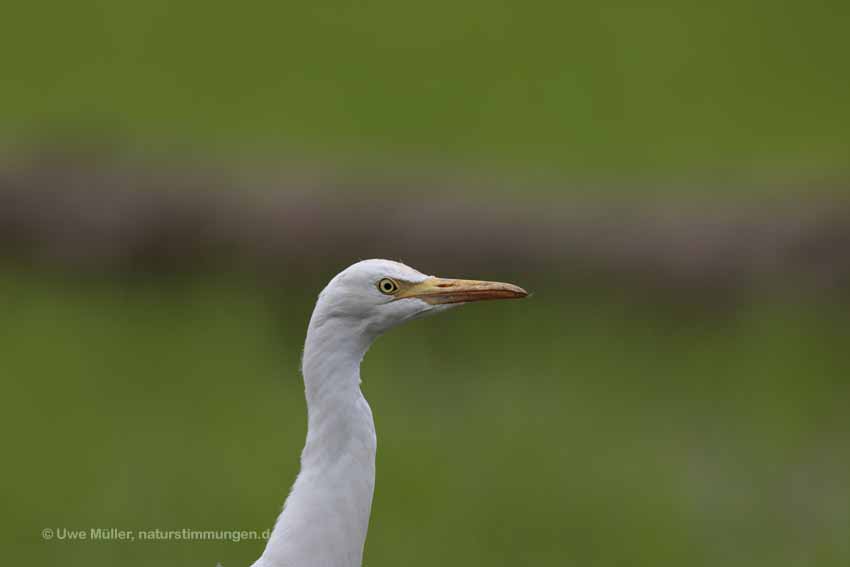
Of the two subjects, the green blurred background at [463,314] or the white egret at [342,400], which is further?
the green blurred background at [463,314]

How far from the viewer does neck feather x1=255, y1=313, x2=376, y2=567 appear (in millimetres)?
3172

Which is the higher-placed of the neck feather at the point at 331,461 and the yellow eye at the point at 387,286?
the yellow eye at the point at 387,286

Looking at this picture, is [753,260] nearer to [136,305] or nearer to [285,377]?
[285,377]

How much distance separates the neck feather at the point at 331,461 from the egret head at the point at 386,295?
0.08 ft

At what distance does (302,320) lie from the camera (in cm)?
955

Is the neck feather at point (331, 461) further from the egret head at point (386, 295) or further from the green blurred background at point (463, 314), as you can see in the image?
the green blurred background at point (463, 314)

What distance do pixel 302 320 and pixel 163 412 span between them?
1059 mm

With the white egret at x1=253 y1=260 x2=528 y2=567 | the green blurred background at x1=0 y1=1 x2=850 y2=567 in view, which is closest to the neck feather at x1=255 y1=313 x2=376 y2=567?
the white egret at x1=253 y1=260 x2=528 y2=567

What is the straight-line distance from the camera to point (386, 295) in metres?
3.19

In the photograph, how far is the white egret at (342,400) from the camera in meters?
3.15

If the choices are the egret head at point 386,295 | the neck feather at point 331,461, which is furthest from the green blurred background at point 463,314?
the egret head at point 386,295

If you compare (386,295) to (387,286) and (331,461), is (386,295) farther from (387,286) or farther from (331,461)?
(331,461)

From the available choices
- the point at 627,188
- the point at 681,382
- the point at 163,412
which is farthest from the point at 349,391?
the point at 627,188

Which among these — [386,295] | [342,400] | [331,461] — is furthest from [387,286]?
[331,461]
